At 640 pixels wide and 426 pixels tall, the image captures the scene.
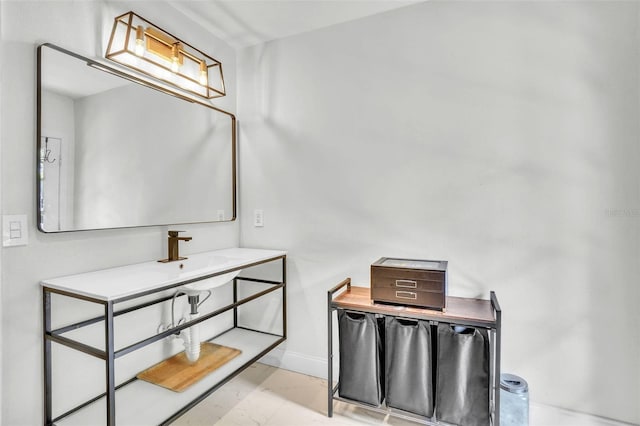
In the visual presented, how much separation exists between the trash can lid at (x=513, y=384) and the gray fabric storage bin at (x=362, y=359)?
2.07ft

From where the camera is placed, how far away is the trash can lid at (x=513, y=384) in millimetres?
1673

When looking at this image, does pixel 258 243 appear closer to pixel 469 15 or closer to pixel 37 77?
pixel 37 77

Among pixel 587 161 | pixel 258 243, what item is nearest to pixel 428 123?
pixel 587 161

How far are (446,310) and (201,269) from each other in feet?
4.17

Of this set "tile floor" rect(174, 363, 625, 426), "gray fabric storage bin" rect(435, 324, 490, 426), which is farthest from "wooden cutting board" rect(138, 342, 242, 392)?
"gray fabric storage bin" rect(435, 324, 490, 426)

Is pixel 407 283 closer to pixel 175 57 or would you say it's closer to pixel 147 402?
pixel 147 402

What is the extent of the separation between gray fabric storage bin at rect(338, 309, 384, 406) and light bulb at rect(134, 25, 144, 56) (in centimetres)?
184

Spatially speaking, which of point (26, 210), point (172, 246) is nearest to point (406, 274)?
point (172, 246)

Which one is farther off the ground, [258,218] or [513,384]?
[258,218]

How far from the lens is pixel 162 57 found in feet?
6.46

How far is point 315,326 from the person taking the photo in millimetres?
2352

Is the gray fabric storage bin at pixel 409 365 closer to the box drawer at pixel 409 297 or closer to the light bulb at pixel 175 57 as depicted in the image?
the box drawer at pixel 409 297

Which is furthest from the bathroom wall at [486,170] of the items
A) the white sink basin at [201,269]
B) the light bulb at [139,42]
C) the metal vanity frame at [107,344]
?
the light bulb at [139,42]

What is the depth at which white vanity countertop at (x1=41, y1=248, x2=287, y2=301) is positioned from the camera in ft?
4.31
